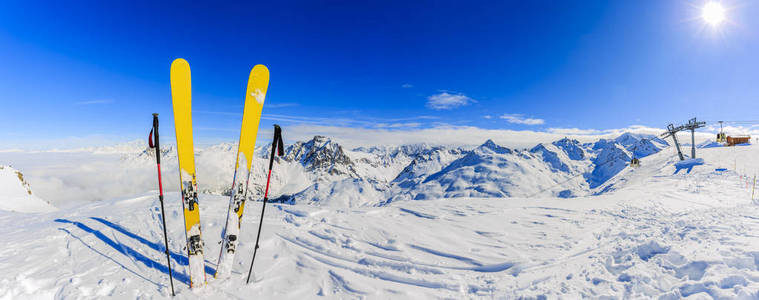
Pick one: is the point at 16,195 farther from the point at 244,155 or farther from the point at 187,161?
the point at 244,155

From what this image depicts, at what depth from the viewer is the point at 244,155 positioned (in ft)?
21.1

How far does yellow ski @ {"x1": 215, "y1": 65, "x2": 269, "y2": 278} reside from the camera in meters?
6.34

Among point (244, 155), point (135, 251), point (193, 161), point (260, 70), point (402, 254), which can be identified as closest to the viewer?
point (193, 161)

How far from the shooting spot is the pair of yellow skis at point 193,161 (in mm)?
5777

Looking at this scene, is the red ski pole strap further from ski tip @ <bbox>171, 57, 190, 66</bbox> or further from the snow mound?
the snow mound

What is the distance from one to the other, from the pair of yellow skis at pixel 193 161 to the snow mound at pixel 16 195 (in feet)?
47.0

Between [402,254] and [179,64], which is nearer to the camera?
[179,64]

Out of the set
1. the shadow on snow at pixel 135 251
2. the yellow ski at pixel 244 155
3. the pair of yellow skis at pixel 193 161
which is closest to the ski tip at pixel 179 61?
the pair of yellow skis at pixel 193 161

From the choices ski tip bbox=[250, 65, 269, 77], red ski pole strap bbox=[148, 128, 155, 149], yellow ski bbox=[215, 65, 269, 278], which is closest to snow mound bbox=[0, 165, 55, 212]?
yellow ski bbox=[215, 65, 269, 278]

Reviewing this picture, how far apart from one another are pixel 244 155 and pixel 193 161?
109 cm

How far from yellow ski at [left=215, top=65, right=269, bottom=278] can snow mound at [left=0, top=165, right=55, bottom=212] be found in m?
14.7

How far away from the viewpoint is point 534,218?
1090cm

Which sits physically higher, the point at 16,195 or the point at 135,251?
the point at 135,251

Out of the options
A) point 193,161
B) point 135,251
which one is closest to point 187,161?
point 193,161
